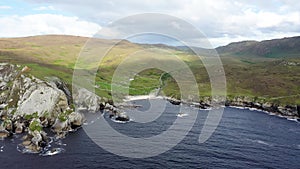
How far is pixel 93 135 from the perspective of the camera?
96938mm

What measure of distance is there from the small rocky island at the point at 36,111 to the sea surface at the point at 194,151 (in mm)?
4846

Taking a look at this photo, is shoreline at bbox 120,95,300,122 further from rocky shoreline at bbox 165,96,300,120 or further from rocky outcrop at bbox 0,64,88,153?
rocky outcrop at bbox 0,64,88,153

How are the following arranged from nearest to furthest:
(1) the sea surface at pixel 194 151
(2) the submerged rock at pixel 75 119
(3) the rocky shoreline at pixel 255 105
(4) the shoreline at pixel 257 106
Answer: (1) the sea surface at pixel 194 151
(2) the submerged rock at pixel 75 119
(4) the shoreline at pixel 257 106
(3) the rocky shoreline at pixel 255 105

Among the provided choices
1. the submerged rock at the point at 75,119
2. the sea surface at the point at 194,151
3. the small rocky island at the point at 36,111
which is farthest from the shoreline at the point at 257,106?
the submerged rock at the point at 75,119

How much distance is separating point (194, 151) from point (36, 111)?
62423mm

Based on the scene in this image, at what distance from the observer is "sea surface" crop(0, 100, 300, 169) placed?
240ft

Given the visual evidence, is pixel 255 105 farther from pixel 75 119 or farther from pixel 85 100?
pixel 75 119

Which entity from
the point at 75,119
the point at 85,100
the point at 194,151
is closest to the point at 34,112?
the point at 75,119

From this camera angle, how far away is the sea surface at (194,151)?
73062mm

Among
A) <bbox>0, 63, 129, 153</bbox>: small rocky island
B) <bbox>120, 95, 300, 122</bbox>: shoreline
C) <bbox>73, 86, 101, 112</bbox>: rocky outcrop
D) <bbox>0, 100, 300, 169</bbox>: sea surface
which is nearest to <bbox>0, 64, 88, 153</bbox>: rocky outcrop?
<bbox>0, 63, 129, 153</bbox>: small rocky island

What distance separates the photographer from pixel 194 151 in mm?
84375

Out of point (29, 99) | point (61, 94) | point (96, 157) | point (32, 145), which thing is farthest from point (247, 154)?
point (29, 99)

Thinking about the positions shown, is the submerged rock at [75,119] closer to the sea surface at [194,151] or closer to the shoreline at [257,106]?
the sea surface at [194,151]

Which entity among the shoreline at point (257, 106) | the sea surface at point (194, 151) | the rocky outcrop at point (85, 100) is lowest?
the sea surface at point (194, 151)
